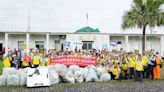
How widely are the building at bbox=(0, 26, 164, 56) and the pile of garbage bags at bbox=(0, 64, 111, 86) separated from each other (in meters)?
22.8

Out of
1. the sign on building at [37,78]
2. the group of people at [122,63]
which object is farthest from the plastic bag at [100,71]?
the sign on building at [37,78]

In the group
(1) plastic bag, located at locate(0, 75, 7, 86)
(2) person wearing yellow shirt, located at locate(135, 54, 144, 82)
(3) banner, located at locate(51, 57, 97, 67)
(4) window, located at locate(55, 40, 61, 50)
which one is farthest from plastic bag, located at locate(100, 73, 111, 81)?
(4) window, located at locate(55, 40, 61, 50)

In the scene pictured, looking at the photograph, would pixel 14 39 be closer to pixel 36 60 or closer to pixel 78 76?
pixel 36 60

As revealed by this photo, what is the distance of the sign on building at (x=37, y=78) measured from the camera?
49.5ft

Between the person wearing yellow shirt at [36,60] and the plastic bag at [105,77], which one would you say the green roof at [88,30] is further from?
the plastic bag at [105,77]

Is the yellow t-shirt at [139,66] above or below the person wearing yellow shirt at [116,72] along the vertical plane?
above

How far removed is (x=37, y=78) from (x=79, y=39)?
25.8 meters

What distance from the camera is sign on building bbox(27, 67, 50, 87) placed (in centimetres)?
1509

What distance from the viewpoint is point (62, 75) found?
1669 cm

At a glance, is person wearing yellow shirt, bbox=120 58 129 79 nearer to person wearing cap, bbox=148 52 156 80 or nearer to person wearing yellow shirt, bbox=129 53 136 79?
person wearing yellow shirt, bbox=129 53 136 79

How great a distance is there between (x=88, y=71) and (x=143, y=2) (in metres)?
17.8

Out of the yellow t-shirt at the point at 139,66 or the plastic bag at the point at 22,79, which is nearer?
the plastic bag at the point at 22,79

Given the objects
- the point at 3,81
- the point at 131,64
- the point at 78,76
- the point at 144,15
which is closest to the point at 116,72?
the point at 131,64

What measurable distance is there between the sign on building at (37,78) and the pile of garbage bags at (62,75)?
43cm
